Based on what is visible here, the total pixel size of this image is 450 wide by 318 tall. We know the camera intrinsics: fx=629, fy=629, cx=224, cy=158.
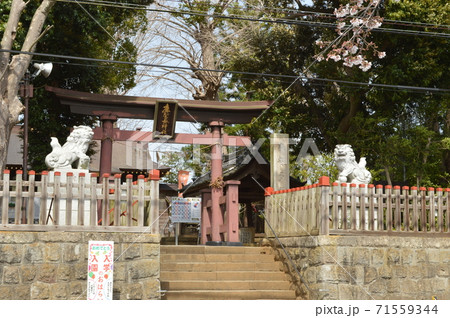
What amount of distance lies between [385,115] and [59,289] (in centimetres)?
1351

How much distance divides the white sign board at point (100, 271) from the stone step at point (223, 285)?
2524 mm

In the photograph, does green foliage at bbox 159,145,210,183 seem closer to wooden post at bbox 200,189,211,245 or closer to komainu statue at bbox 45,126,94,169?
wooden post at bbox 200,189,211,245

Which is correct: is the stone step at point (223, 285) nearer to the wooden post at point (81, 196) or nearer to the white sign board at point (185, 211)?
the wooden post at point (81, 196)

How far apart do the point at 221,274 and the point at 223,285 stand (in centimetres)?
41

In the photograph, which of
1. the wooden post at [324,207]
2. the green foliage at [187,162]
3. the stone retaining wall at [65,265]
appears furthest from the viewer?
the green foliage at [187,162]

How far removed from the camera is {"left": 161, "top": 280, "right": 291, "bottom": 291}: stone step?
12.4 m

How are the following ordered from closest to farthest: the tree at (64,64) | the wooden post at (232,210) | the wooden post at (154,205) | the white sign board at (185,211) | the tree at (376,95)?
1. the wooden post at (154,205)
2. the wooden post at (232,210)
3. the tree at (64,64)
4. the tree at (376,95)
5. the white sign board at (185,211)

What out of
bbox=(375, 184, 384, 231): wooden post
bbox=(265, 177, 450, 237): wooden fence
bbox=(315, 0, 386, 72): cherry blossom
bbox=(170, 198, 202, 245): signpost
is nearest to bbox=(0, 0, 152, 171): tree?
bbox=(170, 198, 202, 245): signpost

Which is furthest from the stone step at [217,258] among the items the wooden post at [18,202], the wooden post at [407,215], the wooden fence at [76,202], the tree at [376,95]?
the tree at [376,95]

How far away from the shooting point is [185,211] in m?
24.1

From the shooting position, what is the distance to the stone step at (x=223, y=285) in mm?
12422

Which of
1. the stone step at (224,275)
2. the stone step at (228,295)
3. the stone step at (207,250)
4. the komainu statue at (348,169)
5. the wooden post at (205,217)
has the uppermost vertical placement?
the komainu statue at (348,169)

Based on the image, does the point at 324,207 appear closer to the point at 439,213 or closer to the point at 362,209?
the point at 362,209

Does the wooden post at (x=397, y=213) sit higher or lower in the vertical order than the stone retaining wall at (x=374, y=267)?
higher
